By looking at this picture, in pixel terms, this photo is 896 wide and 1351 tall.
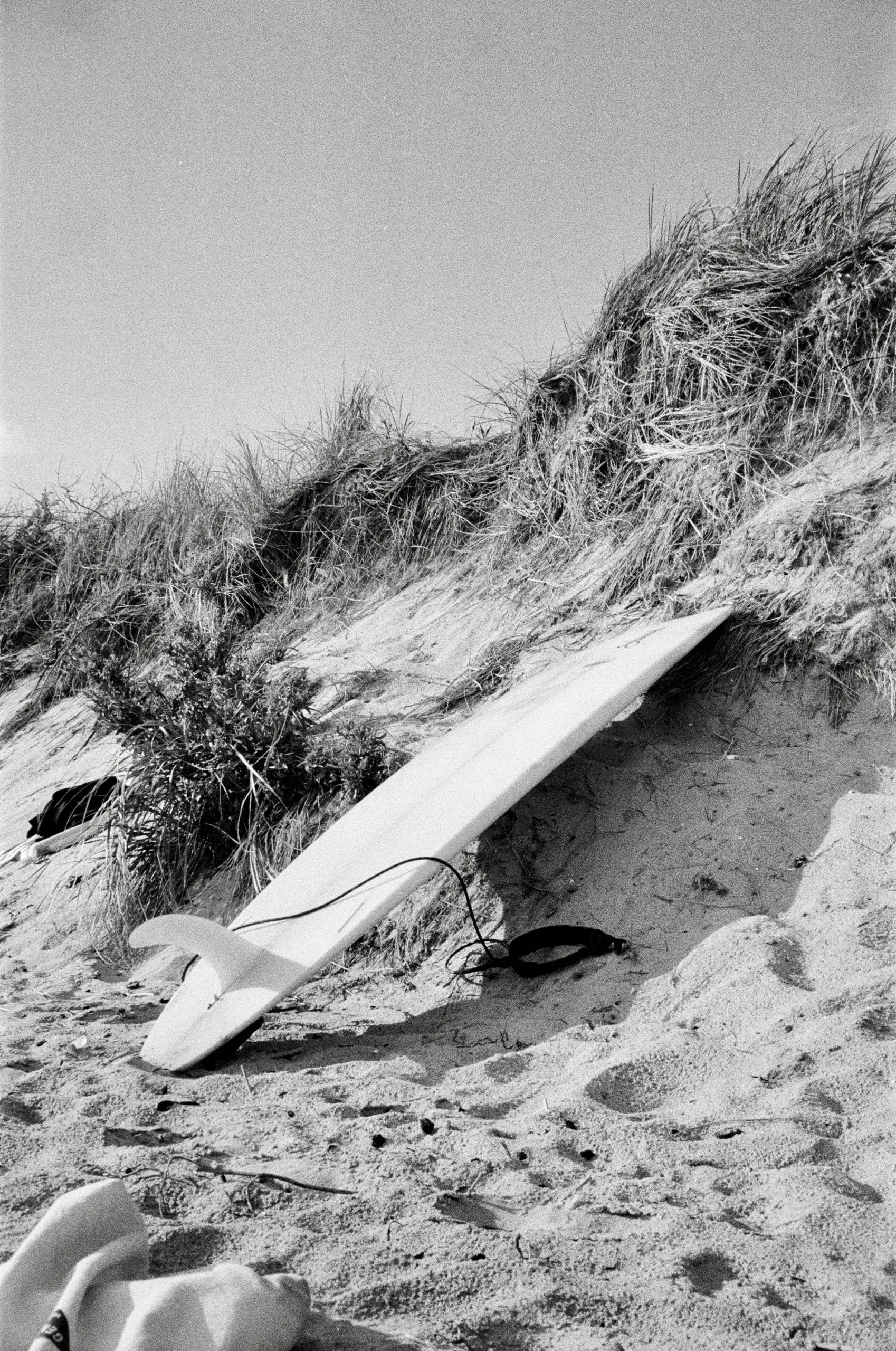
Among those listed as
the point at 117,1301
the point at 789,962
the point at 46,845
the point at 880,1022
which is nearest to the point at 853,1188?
the point at 880,1022

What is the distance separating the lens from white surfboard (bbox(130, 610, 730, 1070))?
8.95ft

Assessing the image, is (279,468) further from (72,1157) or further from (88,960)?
(72,1157)

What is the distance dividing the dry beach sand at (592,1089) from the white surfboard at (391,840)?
16 cm

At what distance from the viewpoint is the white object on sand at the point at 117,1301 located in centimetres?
124

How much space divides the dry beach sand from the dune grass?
2.34 ft

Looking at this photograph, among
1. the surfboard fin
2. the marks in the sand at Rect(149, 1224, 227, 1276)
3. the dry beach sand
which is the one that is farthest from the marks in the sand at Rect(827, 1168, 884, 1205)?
the surfboard fin

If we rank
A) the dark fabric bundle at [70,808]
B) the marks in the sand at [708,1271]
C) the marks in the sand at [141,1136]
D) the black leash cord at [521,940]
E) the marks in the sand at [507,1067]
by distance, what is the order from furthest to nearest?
the dark fabric bundle at [70,808] < the black leash cord at [521,940] < the marks in the sand at [507,1067] < the marks in the sand at [141,1136] < the marks in the sand at [708,1271]

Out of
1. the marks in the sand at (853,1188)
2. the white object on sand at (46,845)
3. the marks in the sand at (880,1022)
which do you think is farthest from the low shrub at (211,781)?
the marks in the sand at (853,1188)

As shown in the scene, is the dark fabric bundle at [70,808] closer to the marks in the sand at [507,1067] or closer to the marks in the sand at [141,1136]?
the marks in the sand at [141,1136]

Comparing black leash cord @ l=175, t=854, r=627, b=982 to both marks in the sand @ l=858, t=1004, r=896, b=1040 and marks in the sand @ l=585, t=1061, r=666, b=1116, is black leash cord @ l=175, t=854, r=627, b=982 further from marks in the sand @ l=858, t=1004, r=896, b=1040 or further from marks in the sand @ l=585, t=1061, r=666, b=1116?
marks in the sand @ l=858, t=1004, r=896, b=1040

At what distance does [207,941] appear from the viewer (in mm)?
2775

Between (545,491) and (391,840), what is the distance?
297cm

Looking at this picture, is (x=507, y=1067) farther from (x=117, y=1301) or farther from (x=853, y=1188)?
(x=117, y=1301)

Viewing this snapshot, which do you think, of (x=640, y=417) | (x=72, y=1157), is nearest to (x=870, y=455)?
(x=640, y=417)
